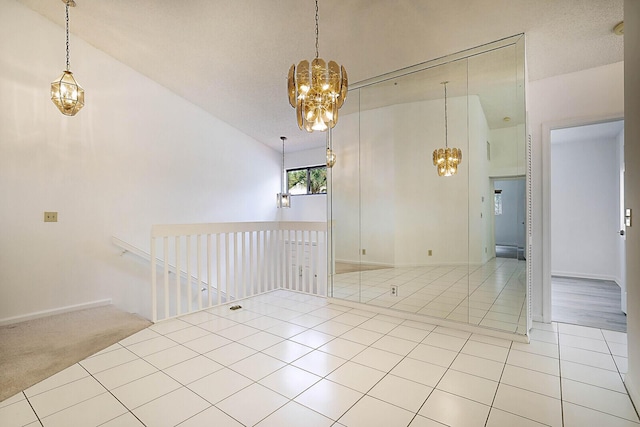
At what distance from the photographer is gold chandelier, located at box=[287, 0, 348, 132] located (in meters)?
2.17

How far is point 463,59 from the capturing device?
9.91 feet

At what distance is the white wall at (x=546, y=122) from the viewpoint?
3.08 metres

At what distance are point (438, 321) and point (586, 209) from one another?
4.53 metres

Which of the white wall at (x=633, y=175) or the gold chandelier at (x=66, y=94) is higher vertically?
the gold chandelier at (x=66, y=94)

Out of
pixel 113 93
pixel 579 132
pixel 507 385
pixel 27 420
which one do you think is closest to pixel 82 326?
A: pixel 27 420

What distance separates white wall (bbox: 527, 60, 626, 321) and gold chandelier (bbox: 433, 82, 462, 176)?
0.93 meters

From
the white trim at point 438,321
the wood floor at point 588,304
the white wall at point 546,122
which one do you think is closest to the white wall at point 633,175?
the white trim at point 438,321

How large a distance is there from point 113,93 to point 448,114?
465 centimetres

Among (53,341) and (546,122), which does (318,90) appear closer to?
(546,122)

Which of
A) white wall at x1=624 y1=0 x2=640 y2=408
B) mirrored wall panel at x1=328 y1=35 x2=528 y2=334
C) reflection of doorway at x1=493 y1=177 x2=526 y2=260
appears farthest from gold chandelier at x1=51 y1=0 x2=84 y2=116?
white wall at x1=624 y1=0 x2=640 y2=408

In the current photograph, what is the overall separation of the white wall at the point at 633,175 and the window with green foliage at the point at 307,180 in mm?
5557

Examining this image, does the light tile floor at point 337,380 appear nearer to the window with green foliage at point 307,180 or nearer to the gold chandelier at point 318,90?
the gold chandelier at point 318,90

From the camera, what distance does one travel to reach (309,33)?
321 cm

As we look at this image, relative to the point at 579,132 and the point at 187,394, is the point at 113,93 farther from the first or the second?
the point at 579,132
